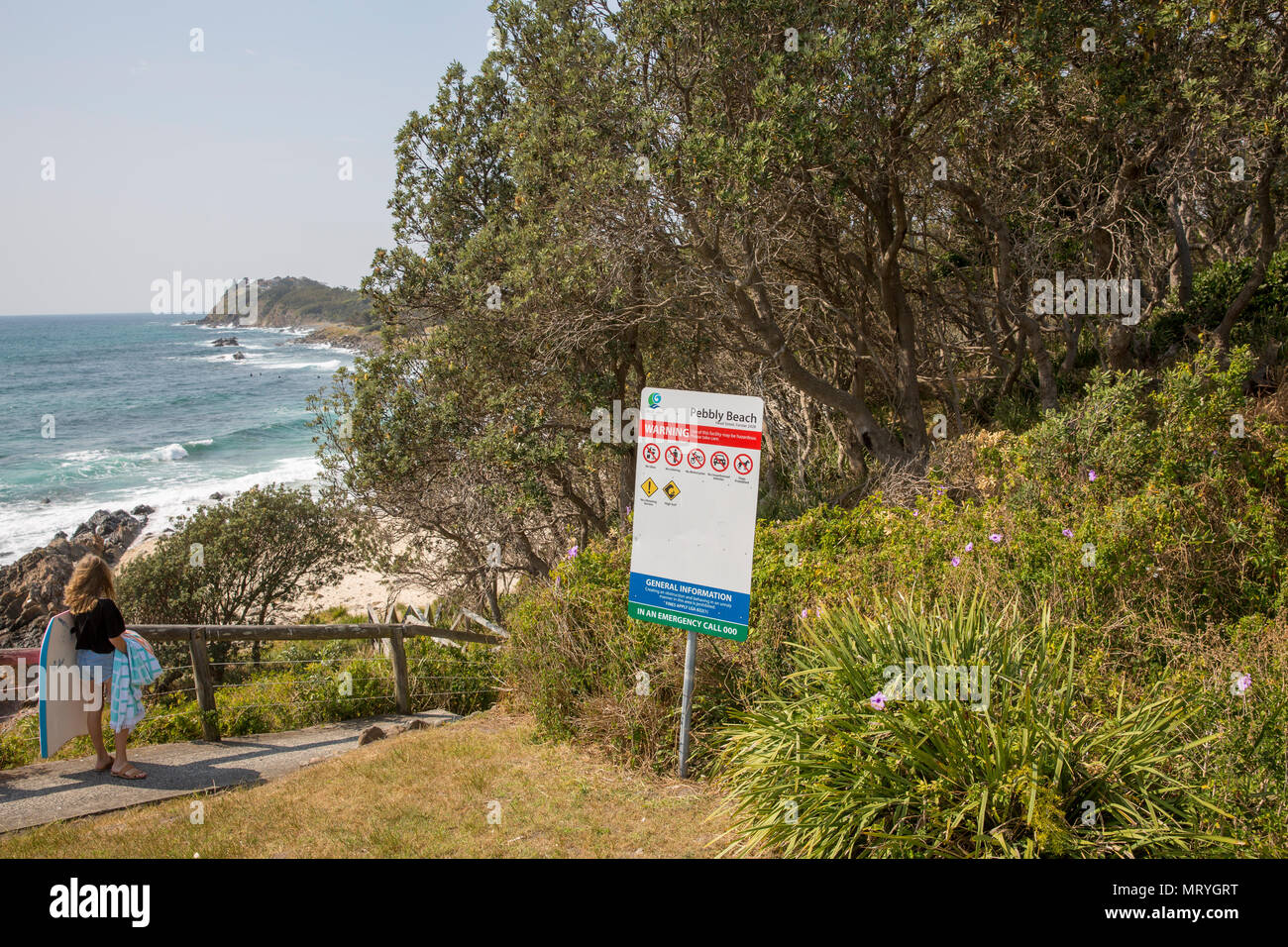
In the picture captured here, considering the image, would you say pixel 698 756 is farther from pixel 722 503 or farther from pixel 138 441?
pixel 138 441

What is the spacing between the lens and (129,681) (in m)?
6.00

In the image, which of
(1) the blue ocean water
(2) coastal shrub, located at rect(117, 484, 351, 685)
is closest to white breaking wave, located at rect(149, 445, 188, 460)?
(1) the blue ocean water

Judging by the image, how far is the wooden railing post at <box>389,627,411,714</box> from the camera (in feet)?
31.2

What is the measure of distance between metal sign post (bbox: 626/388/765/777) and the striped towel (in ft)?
12.0

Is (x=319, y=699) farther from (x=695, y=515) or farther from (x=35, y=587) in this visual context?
(x=35, y=587)

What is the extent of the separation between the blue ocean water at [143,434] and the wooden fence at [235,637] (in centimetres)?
1228

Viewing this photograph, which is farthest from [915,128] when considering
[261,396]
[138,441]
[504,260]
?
[261,396]

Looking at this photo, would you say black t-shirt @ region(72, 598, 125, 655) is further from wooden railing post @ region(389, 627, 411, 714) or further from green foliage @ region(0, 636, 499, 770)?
wooden railing post @ region(389, 627, 411, 714)

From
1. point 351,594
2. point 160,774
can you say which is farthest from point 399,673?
point 351,594

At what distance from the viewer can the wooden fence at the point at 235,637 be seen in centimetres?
710

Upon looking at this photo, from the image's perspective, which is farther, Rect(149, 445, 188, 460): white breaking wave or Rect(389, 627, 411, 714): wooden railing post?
Rect(149, 445, 188, 460): white breaking wave

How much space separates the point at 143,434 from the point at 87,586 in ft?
183

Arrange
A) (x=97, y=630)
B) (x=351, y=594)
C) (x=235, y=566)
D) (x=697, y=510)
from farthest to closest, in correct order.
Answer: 1. (x=351, y=594)
2. (x=235, y=566)
3. (x=97, y=630)
4. (x=697, y=510)

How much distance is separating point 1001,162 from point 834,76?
8.68 ft
